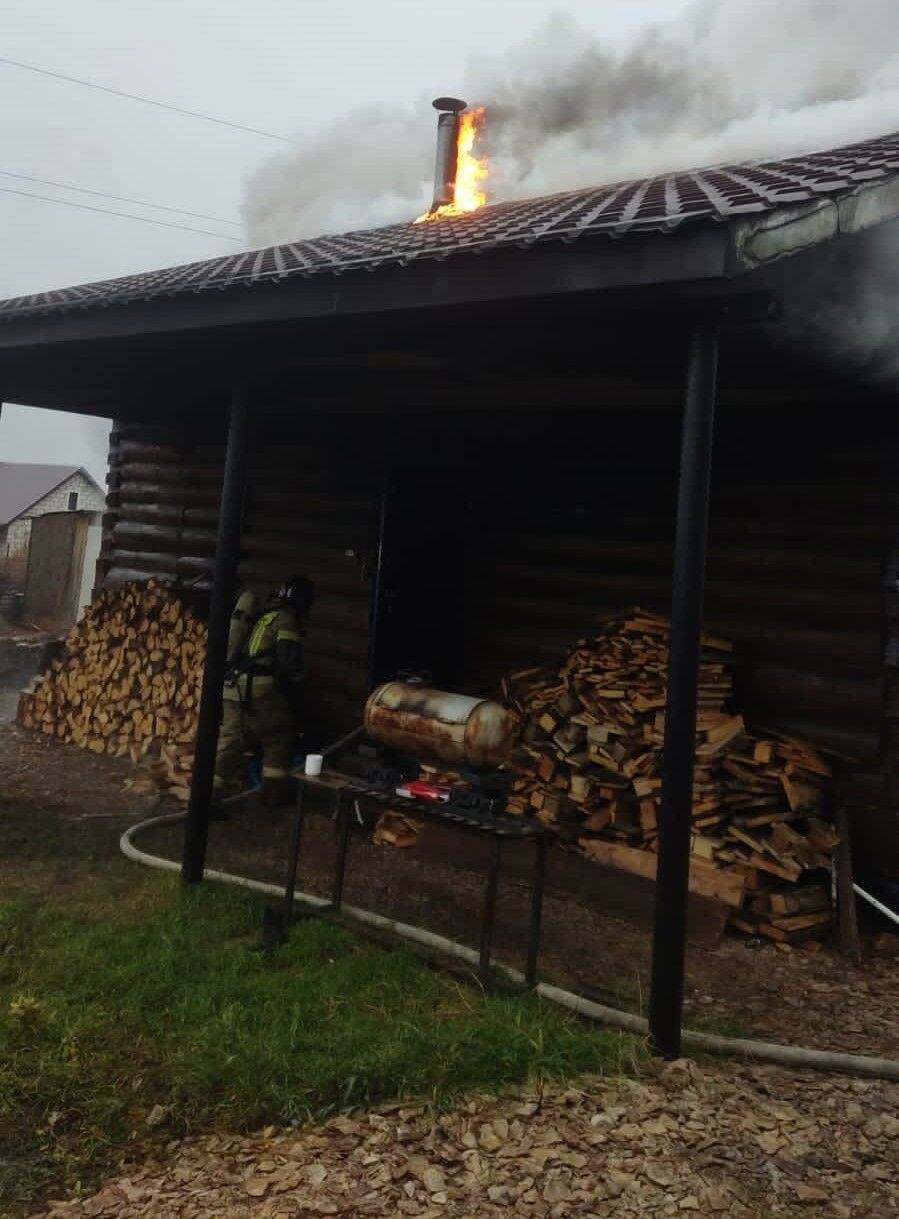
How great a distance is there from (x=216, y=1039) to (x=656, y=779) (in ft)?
10.6

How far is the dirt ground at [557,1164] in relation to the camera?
2.73m

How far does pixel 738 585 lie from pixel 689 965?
2576 mm

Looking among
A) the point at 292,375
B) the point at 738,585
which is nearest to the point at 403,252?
the point at 292,375

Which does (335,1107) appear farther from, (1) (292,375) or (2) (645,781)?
(1) (292,375)

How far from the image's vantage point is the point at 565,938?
16.8 feet

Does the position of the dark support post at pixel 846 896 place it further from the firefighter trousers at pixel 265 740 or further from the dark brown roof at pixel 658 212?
the firefighter trousers at pixel 265 740

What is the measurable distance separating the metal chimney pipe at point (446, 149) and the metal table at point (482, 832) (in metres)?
7.67

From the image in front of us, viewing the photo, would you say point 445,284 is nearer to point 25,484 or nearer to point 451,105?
point 451,105

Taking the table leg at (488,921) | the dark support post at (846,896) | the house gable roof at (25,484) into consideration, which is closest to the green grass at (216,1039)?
the table leg at (488,921)

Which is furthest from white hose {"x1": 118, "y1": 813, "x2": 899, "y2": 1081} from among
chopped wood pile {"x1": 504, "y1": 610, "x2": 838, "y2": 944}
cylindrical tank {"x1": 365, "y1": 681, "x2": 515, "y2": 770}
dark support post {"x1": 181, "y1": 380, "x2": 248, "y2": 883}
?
dark support post {"x1": 181, "y1": 380, "x2": 248, "y2": 883}

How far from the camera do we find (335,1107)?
10.5 feet

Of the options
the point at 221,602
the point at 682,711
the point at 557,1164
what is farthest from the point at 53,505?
the point at 557,1164

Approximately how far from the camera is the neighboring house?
95.7 ft

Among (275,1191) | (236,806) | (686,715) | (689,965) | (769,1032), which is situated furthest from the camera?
(236,806)
